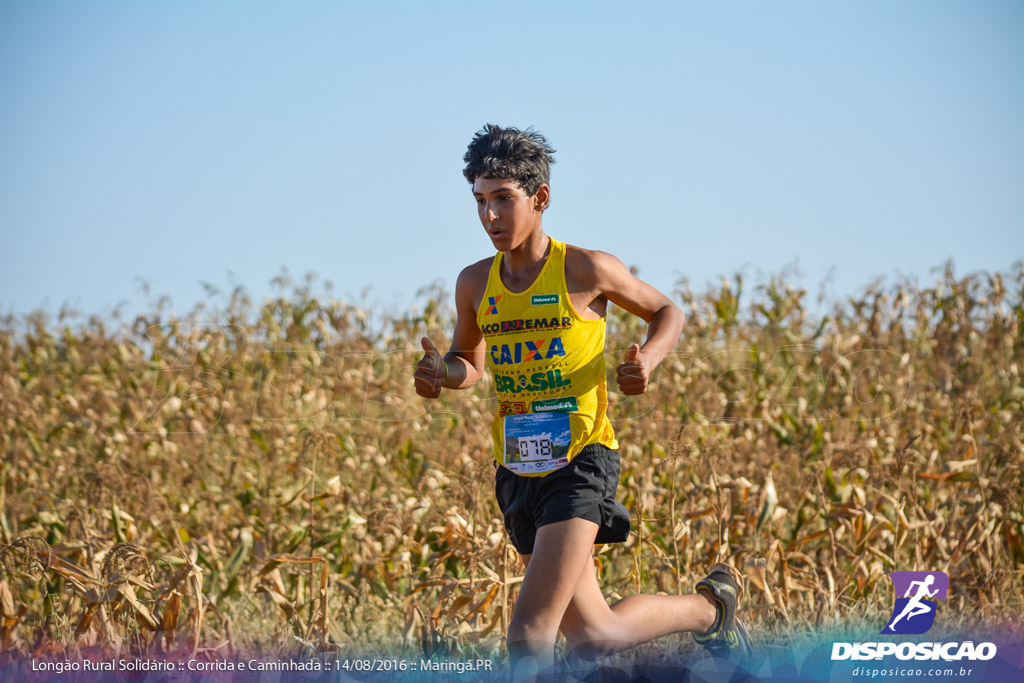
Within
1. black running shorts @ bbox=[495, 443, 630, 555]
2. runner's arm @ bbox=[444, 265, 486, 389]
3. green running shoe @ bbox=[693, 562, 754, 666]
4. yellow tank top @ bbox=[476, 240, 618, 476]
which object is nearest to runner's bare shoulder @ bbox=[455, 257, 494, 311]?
runner's arm @ bbox=[444, 265, 486, 389]

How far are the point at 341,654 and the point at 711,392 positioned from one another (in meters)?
3.25

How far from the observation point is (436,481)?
5.52 m

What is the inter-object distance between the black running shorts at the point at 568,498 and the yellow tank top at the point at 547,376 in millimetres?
42

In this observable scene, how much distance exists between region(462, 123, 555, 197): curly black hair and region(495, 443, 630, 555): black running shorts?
96 centimetres

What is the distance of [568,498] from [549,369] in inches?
17.6

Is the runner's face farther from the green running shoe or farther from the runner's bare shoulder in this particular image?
the green running shoe

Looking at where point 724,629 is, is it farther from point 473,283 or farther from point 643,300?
point 473,283

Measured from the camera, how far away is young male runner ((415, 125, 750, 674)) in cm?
347

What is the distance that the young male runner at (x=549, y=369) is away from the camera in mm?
3473

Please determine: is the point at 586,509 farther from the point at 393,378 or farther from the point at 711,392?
the point at 393,378

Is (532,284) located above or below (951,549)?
above

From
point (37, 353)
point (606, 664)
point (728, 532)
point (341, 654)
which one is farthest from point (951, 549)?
point (37, 353)

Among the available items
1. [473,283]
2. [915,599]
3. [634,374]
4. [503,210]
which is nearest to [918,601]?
[915,599]

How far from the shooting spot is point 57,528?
5410 mm
